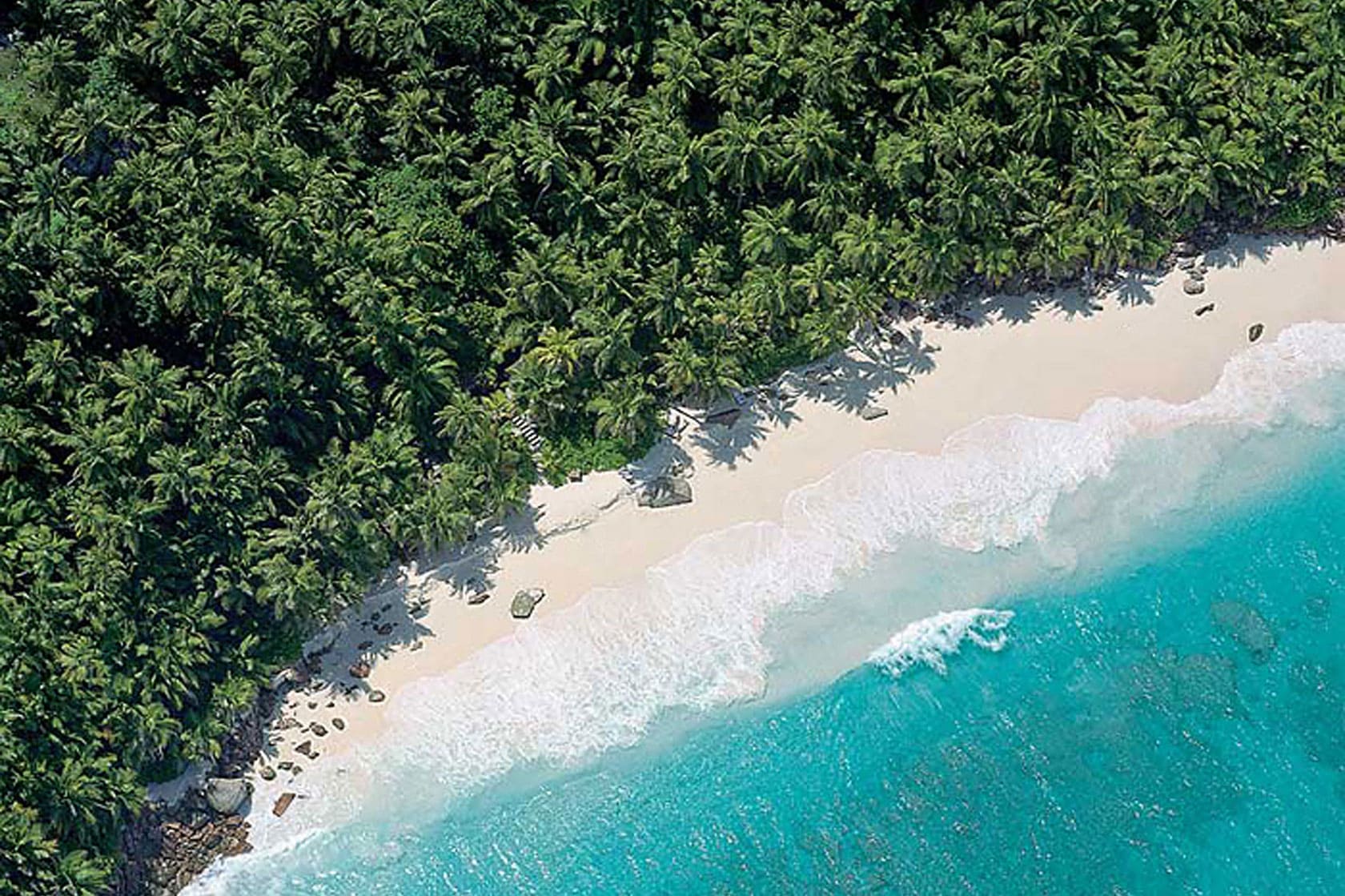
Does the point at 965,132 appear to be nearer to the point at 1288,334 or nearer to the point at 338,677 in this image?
the point at 1288,334

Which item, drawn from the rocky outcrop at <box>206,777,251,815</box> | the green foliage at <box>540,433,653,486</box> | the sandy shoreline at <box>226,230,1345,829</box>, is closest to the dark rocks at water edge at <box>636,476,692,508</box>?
the sandy shoreline at <box>226,230,1345,829</box>

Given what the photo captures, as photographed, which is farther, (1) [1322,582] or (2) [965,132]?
(2) [965,132]

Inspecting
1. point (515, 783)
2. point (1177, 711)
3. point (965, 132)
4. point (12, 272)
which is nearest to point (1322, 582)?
point (1177, 711)

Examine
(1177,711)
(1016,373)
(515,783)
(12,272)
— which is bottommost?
(1177,711)

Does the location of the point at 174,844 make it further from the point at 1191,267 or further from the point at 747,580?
the point at 1191,267

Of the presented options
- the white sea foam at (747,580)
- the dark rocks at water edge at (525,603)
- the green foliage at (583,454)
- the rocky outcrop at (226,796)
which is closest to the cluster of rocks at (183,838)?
the rocky outcrop at (226,796)

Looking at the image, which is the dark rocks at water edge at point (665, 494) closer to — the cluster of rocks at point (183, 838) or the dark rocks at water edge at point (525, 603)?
the dark rocks at water edge at point (525, 603)

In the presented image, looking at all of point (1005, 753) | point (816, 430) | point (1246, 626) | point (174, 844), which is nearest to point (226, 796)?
point (174, 844)

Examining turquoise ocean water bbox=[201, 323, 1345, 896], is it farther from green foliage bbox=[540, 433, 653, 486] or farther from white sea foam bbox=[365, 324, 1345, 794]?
green foliage bbox=[540, 433, 653, 486]
